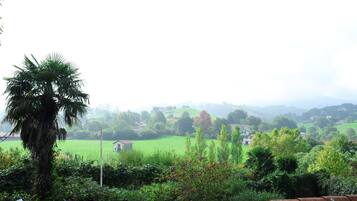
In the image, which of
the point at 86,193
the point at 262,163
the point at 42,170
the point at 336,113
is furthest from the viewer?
the point at 336,113

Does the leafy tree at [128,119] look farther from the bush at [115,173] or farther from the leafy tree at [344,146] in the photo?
the bush at [115,173]

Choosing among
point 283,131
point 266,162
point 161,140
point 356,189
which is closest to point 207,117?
point 161,140

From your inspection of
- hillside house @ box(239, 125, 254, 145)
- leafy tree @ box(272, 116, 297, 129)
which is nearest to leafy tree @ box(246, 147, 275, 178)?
hillside house @ box(239, 125, 254, 145)

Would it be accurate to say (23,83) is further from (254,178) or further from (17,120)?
(254,178)

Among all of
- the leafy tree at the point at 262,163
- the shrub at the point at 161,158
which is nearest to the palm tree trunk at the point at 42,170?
the shrub at the point at 161,158

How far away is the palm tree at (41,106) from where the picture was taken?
9.59 m

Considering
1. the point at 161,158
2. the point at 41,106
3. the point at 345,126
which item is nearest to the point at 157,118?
the point at 161,158

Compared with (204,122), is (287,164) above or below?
below

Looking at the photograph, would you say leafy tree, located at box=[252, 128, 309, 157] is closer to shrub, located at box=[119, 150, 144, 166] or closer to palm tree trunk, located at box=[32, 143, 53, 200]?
shrub, located at box=[119, 150, 144, 166]

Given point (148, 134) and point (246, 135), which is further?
point (246, 135)

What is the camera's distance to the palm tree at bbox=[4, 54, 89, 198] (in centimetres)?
959

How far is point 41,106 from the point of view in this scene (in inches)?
382

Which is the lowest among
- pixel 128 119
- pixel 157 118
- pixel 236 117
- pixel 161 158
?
pixel 161 158

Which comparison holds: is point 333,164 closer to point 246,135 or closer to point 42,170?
point 42,170
